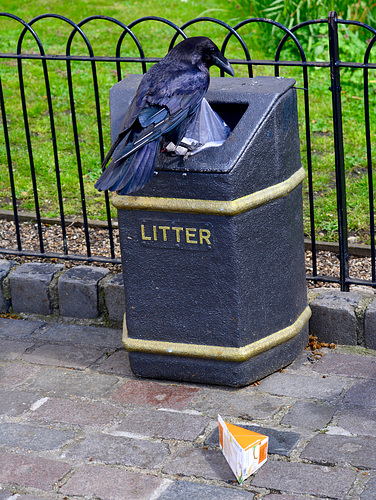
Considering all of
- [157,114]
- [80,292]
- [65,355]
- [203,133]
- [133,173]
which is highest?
[157,114]

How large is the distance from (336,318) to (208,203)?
1.08 metres

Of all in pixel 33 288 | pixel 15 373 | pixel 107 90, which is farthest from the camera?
pixel 107 90

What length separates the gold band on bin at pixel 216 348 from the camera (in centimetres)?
329

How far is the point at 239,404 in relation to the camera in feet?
Result: 10.7

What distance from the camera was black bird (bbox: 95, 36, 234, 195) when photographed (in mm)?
2980

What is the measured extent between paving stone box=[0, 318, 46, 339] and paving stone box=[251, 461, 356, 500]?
70.6 inches

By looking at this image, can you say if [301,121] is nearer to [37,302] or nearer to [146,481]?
[37,302]

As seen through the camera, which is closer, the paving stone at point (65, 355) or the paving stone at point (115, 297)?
the paving stone at point (65, 355)

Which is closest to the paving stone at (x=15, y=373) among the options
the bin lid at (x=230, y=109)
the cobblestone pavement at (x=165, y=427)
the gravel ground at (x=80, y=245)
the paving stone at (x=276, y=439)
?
the cobblestone pavement at (x=165, y=427)

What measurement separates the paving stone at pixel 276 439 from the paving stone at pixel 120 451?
0.72ft

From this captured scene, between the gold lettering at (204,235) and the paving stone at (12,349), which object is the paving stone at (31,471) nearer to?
the paving stone at (12,349)

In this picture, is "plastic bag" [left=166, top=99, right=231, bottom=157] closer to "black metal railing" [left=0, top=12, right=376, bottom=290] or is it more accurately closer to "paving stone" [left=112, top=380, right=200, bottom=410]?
"black metal railing" [left=0, top=12, right=376, bottom=290]

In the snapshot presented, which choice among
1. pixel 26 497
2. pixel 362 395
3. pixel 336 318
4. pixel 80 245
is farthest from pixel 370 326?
pixel 80 245

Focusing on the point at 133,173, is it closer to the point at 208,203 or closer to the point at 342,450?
the point at 208,203
